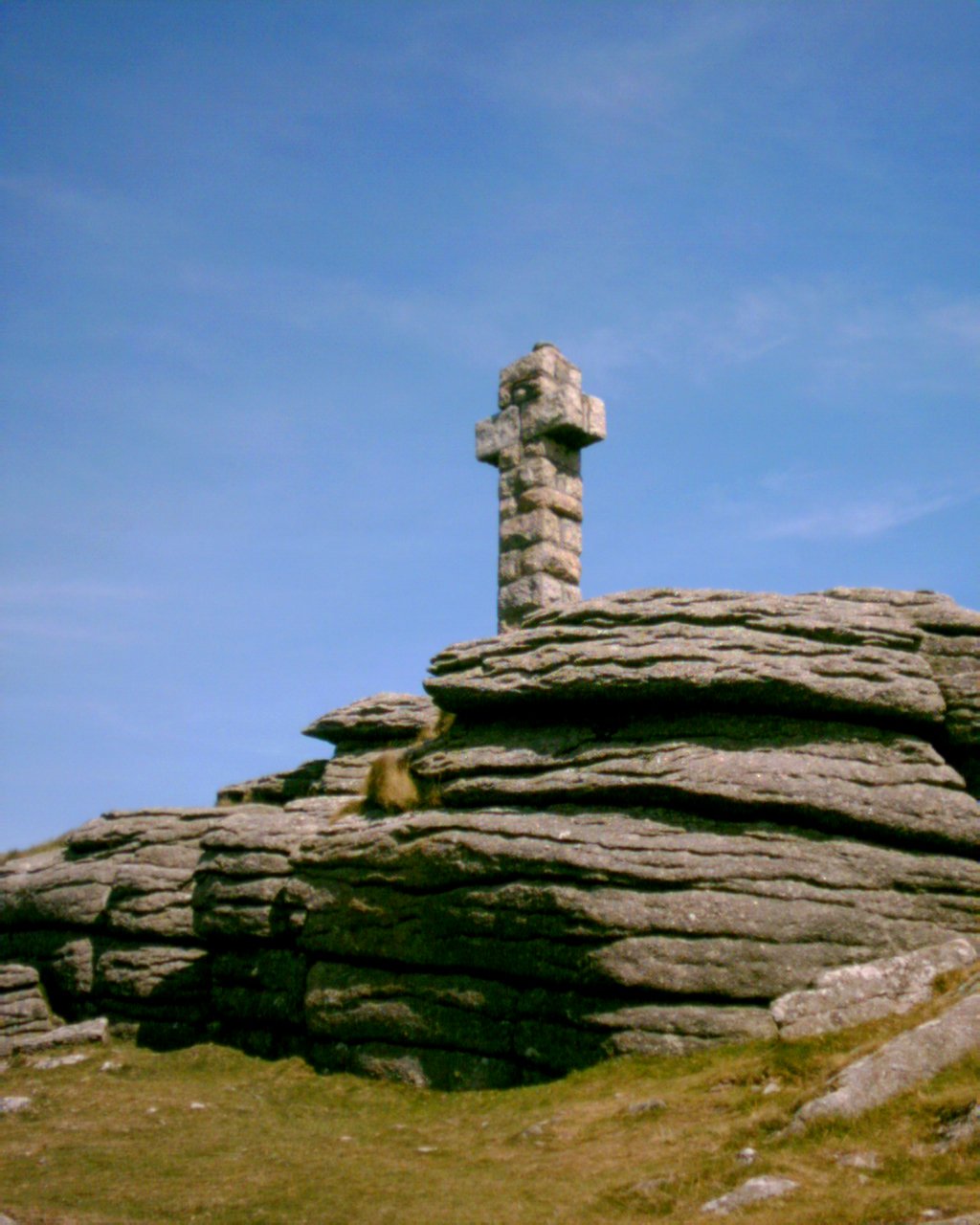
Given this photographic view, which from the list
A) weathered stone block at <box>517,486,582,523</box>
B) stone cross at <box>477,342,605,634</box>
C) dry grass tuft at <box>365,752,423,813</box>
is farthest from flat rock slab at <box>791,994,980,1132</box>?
weathered stone block at <box>517,486,582,523</box>

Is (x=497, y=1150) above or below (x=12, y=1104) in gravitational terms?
above

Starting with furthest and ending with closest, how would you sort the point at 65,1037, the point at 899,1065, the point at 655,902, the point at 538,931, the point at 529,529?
the point at 529,529 → the point at 65,1037 → the point at 538,931 → the point at 655,902 → the point at 899,1065

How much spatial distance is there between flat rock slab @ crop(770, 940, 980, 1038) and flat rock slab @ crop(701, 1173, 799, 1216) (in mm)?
3040

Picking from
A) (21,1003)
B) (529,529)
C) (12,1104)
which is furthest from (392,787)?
(529,529)

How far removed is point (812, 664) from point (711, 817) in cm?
234

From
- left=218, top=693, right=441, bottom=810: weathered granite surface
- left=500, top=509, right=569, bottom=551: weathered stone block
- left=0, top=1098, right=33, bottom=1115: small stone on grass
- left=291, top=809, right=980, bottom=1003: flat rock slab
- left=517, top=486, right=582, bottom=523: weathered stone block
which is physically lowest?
left=0, top=1098, right=33, bottom=1115: small stone on grass

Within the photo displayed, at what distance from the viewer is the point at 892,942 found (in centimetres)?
1179

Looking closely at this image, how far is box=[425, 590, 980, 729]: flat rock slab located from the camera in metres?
13.4

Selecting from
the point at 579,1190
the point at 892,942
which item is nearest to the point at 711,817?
the point at 892,942

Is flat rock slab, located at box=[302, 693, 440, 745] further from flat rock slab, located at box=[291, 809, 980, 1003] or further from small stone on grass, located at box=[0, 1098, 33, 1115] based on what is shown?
small stone on grass, located at box=[0, 1098, 33, 1115]

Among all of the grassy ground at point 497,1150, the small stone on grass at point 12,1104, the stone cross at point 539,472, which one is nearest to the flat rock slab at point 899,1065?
the grassy ground at point 497,1150

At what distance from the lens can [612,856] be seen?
40.4 feet

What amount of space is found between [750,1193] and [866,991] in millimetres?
4139

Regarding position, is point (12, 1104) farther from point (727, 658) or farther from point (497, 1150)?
point (727, 658)
